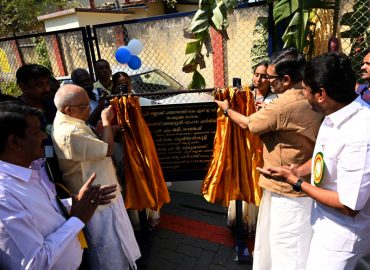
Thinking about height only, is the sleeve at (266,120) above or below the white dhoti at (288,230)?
above

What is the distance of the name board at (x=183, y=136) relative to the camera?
9.27 ft

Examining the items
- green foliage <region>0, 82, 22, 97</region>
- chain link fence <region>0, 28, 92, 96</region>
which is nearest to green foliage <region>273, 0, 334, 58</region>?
chain link fence <region>0, 28, 92, 96</region>

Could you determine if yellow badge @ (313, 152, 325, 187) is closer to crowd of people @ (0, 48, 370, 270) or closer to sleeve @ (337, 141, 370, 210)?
crowd of people @ (0, 48, 370, 270)

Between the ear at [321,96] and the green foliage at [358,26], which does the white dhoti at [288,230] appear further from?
the green foliage at [358,26]

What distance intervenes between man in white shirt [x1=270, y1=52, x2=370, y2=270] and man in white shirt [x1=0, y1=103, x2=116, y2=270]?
1238 mm

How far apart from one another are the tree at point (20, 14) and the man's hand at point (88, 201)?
16.4m

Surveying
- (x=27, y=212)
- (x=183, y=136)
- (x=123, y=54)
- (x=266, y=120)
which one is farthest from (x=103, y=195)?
(x=123, y=54)

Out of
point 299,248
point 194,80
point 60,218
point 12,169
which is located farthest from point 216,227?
point 12,169

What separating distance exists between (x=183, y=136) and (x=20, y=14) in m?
15.9

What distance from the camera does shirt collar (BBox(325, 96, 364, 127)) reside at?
1.55m

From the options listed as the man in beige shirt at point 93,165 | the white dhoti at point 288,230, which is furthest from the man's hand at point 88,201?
the white dhoti at point 288,230

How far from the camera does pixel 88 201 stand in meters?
1.64

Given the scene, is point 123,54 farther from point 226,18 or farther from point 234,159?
point 234,159

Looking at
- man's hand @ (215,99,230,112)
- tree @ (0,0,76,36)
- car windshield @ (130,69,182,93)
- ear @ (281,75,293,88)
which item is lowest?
car windshield @ (130,69,182,93)
